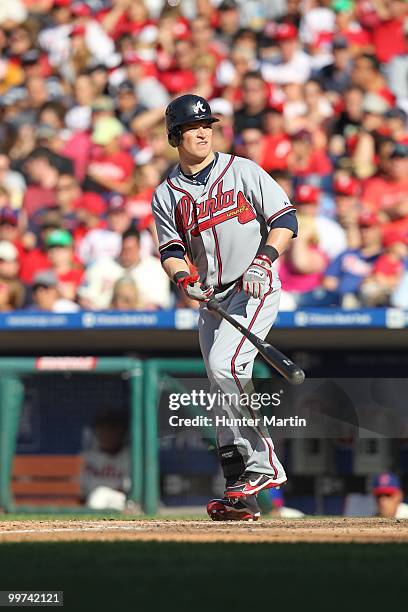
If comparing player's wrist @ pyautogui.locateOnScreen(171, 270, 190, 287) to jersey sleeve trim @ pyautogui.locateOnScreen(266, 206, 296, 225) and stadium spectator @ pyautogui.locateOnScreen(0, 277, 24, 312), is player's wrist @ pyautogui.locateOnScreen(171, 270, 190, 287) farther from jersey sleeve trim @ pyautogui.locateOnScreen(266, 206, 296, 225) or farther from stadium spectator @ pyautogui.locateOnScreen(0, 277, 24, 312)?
stadium spectator @ pyautogui.locateOnScreen(0, 277, 24, 312)

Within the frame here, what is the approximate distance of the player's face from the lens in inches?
221

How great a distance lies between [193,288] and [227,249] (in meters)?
0.28

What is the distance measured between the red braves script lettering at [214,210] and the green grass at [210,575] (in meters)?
1.72

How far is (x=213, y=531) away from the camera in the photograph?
5125 mm

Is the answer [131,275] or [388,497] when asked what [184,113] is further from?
[131,275]

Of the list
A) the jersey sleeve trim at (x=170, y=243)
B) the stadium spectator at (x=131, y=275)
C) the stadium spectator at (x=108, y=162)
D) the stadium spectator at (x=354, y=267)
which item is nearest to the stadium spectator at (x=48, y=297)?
the stadium spectator at (x=131, y=275)

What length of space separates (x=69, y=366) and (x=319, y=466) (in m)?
1.89

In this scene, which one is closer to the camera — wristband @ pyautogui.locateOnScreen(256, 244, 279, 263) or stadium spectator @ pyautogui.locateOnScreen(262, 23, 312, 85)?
wristband @ pyautogui.locateOnScreen(256, 244, 279, 263)

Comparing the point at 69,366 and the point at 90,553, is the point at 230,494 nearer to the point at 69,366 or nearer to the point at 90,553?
the point at 90,553

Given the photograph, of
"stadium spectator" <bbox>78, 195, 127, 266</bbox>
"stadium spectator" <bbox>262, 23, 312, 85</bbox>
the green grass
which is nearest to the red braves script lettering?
the green grass

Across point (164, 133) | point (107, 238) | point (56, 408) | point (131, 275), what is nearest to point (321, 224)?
point (131, 275)

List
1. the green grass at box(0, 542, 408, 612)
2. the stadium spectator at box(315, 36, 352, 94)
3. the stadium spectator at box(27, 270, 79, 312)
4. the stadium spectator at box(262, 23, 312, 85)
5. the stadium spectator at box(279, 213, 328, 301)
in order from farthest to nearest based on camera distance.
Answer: the stadium spectator at box(262, 23, 312, 85), the stadium spectator at box(315, 36, 352, 94), the stadium spectator at box(279, 213, 328, 301), the stadium spectator at box(27, 270, 79, 312), the green grass at box(0, 542, 408, 612)

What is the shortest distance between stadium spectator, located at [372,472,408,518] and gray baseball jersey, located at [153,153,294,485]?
91.2 inches

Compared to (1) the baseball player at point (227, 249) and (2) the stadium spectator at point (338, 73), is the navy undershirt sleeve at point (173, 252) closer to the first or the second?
(1) the baseball player at point (227, 249)
